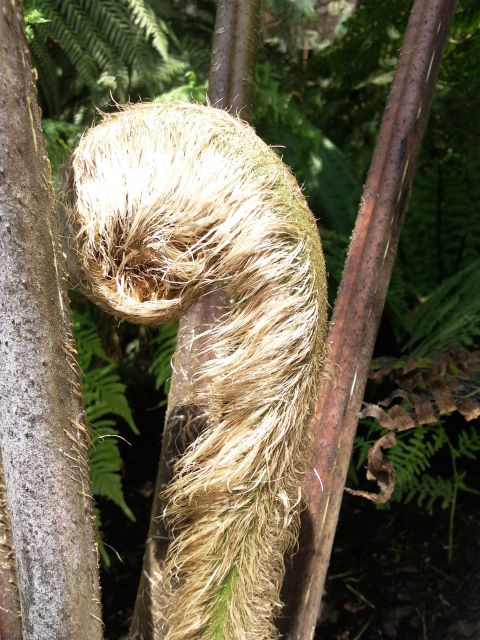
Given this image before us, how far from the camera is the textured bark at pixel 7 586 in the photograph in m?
0.74

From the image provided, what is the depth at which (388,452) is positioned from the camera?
1604 mm

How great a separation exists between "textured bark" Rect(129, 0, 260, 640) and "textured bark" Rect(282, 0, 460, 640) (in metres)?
0.19

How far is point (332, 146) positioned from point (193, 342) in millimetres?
1245

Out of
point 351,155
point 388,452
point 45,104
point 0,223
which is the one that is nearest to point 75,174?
point 0,223

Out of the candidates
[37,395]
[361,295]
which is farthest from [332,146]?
[37,395]

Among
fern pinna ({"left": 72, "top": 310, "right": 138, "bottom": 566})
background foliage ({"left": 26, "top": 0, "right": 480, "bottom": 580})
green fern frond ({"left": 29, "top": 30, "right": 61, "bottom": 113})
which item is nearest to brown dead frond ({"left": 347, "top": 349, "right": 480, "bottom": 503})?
background foliage ({"left": 26, "top": 0, "right": 480, "bottom": 580})

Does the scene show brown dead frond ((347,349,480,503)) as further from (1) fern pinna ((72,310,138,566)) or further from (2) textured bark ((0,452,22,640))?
(1) fern pinna ((72,310,138,566))

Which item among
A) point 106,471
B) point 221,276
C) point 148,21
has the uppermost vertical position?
point 148,21

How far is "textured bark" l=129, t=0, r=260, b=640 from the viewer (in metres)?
0.95

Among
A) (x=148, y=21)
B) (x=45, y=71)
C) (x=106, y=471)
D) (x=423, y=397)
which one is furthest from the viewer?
(x=45, y=71)

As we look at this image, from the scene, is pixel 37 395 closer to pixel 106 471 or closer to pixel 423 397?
pixel 423 397

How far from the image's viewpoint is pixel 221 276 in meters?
0.71

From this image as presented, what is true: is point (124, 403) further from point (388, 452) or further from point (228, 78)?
point (228, 78)

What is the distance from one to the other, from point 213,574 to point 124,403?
2.89 ft
